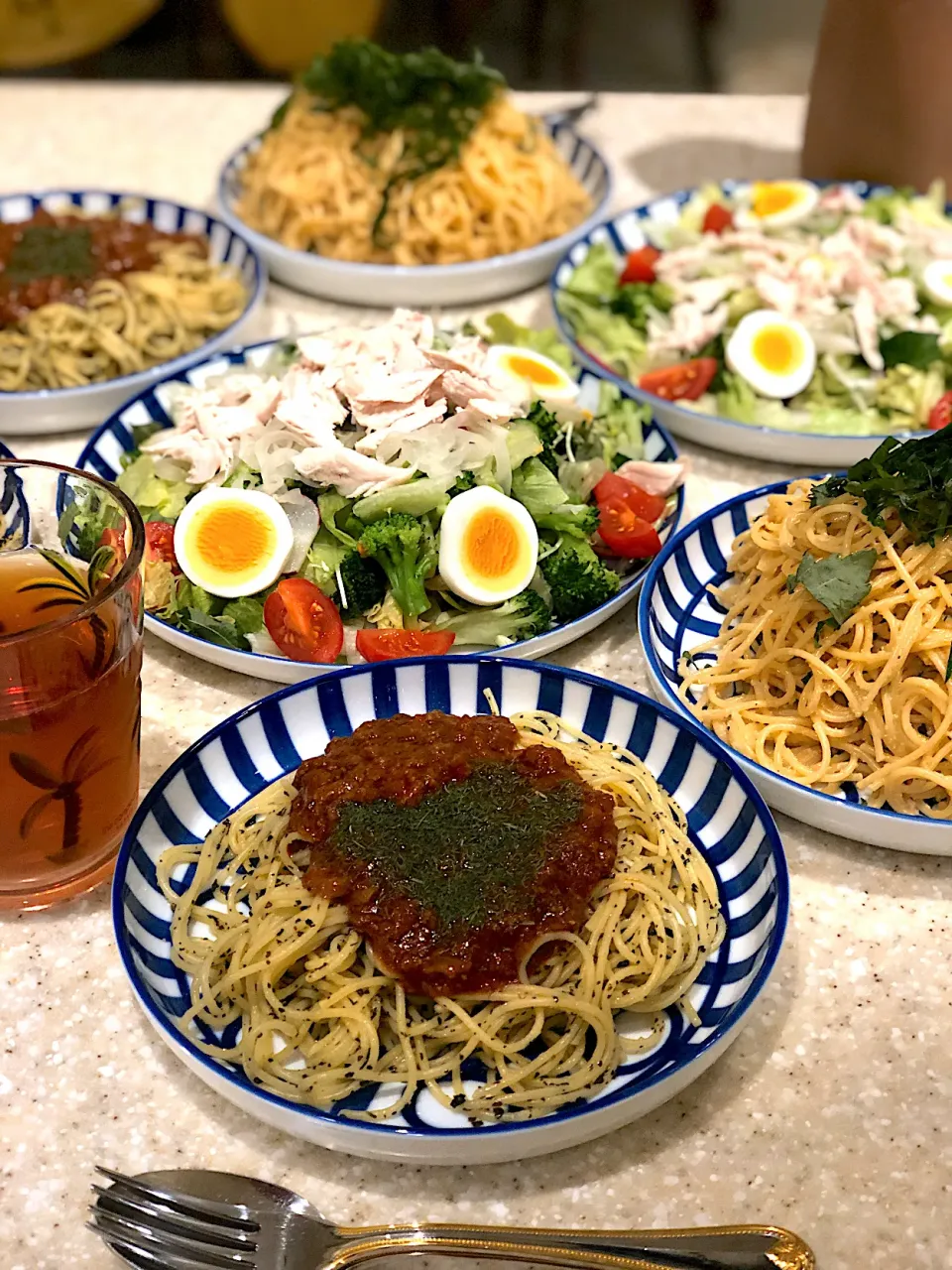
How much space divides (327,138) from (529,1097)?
3.31 m

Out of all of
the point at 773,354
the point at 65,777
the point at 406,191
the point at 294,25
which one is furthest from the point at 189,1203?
the point at 294,25

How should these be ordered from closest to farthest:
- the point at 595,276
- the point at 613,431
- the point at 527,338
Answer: the point at 613,431 < the point at 527,338 < the point at 595,276

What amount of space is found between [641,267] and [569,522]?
1.51 meters

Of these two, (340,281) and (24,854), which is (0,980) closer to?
(24,854)

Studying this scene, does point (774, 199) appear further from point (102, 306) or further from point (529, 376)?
point (102, 306)

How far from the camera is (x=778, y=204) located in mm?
4062

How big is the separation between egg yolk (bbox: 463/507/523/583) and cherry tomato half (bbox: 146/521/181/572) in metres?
0.67

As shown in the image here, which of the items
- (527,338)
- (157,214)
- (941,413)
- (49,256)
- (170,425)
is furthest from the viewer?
(157,214)

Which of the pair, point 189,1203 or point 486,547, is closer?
point 189,1203

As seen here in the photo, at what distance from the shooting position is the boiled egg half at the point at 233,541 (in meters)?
2.60

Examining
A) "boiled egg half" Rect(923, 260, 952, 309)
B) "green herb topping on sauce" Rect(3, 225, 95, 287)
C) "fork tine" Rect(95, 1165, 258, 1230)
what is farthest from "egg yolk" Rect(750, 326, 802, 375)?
"fork tine" Rect(95, 1165, 258, 1230)

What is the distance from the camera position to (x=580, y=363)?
3350 mm

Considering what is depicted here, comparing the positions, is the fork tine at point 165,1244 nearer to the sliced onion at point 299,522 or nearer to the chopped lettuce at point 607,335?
the sliced onion at point 299,522

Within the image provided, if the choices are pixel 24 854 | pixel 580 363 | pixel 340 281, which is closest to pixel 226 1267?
pixel 24 854
